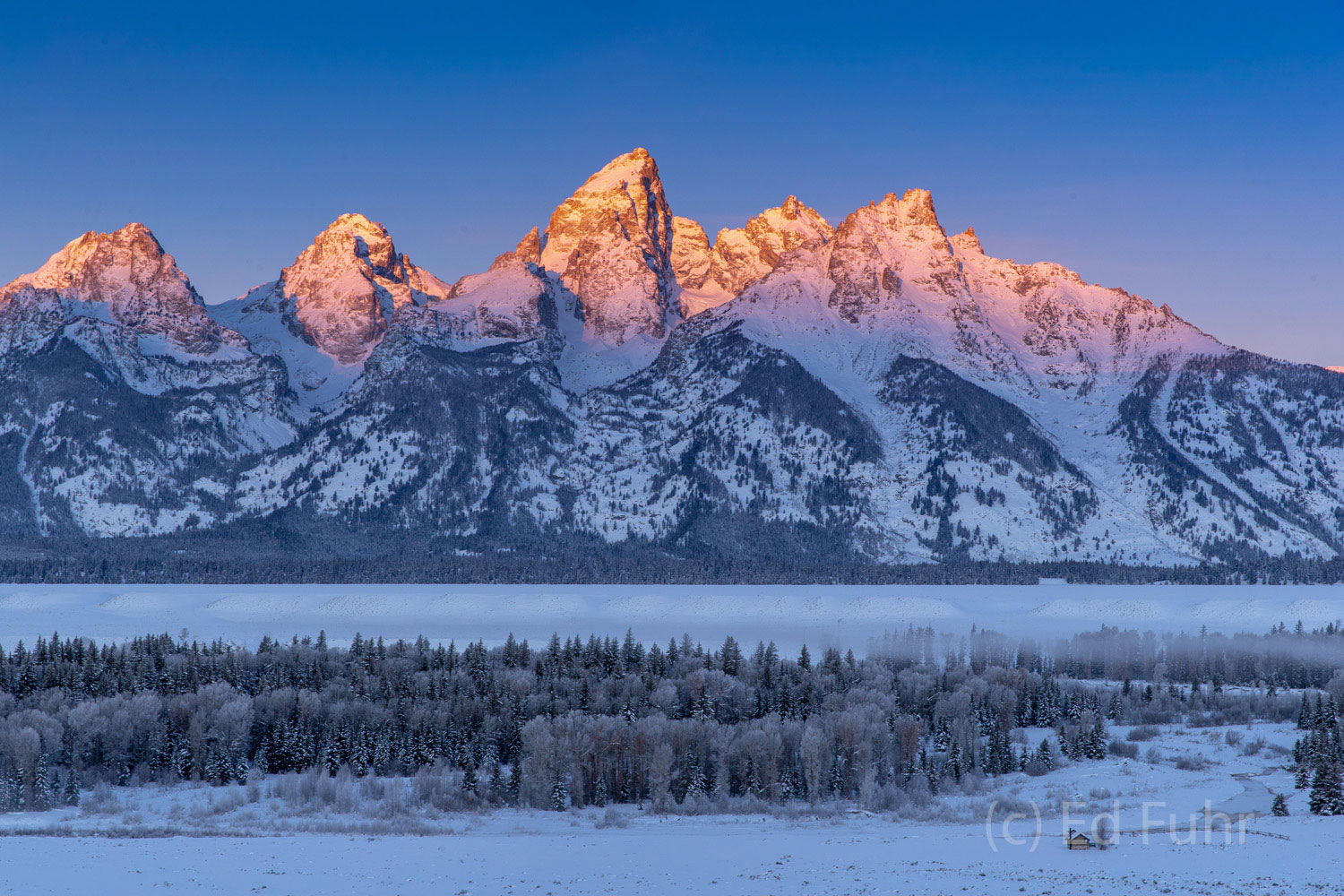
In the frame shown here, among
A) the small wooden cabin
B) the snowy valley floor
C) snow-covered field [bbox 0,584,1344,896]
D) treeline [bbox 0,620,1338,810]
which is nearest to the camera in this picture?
the snowy valley floor

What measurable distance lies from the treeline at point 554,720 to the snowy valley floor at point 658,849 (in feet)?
13.7

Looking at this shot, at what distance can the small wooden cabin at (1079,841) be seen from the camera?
5900 centimetres

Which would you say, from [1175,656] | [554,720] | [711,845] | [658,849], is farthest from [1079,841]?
[1175,656]

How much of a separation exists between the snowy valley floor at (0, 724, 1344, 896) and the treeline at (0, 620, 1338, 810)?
419cm

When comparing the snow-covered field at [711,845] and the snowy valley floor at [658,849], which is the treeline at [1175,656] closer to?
the snow-covered field at [711,845]

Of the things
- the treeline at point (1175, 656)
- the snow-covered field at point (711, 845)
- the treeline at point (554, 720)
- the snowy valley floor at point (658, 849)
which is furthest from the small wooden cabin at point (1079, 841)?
the treeline at point (1175, 656)

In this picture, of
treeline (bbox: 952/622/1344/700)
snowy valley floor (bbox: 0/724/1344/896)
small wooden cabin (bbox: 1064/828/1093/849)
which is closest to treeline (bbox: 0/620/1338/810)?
snowy valley floor (bbox: 0/724/1344/896)

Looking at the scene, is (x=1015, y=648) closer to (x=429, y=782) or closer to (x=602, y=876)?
(x=429, y=782)

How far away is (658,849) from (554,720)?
3607 cm

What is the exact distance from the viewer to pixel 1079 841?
59156 mm

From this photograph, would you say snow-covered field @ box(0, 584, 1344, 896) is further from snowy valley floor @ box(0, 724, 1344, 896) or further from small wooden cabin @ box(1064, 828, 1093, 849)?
small wooden cabin @ box(1064, 828, 1093, 849)

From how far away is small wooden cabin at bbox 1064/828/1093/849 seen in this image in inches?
2323

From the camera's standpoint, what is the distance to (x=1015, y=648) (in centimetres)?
16412

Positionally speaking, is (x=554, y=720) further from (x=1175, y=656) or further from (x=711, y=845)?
(x=1175, y=656)
